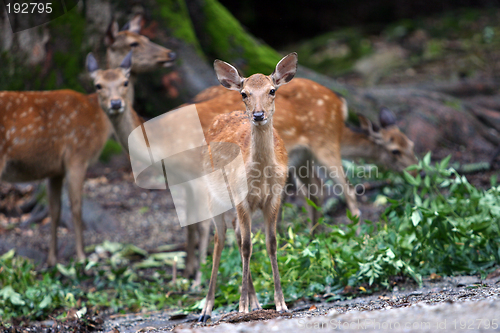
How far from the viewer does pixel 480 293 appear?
300 cm

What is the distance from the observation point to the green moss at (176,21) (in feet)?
24.1

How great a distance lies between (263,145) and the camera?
11.6ft

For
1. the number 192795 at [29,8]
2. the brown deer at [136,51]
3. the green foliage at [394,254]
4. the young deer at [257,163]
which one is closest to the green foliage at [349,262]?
the green foliage at [394,254]

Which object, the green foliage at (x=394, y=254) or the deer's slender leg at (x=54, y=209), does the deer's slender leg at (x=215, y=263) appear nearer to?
the green foliage at (x=394, y=254)

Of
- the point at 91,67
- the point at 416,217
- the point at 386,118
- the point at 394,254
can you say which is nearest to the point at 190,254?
the point at 91,67

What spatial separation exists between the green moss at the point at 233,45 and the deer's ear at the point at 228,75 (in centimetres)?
359

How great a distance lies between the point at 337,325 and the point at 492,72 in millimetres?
10346

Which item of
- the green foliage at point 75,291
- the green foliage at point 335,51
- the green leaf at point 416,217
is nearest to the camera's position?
the green leaf at point 416,217

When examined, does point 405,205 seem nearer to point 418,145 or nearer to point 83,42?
point 418,145

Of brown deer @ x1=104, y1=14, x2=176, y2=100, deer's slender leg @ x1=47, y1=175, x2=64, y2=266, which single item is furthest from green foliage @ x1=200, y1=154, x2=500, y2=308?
brown deer @ x1=104, y1=14, x2=176, y2=100

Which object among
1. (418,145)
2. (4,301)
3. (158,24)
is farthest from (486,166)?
(4,301)

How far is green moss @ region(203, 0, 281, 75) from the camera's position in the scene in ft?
24.3

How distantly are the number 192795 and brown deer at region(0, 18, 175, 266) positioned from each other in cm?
236

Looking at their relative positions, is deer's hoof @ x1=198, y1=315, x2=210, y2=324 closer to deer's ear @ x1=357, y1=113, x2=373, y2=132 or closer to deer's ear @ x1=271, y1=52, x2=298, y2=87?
deer's ear @ x1=271, y1=52, x2=298, y2=87
